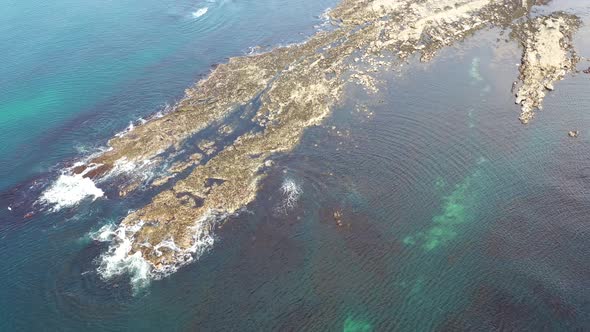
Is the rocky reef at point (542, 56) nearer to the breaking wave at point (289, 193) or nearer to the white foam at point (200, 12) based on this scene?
the breaking wave at point (289, 193)

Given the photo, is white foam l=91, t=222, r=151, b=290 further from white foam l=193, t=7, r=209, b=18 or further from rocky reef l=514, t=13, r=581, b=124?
white foam l=193, t=7, r=209, b=18

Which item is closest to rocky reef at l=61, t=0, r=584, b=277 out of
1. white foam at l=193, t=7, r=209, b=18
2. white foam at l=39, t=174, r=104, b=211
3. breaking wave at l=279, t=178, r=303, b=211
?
white foam at l=39, t=174, r=104, b=211

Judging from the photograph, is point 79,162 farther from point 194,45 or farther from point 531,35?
point 531,35

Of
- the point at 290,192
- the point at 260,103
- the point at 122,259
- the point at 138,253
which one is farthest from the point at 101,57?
the point at 290,192

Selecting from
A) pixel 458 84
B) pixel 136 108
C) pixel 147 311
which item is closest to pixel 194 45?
pixel 136 108

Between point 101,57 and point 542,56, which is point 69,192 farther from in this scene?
point 542,56

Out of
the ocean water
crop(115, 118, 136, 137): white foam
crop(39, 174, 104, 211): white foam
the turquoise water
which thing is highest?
the turquoise water
